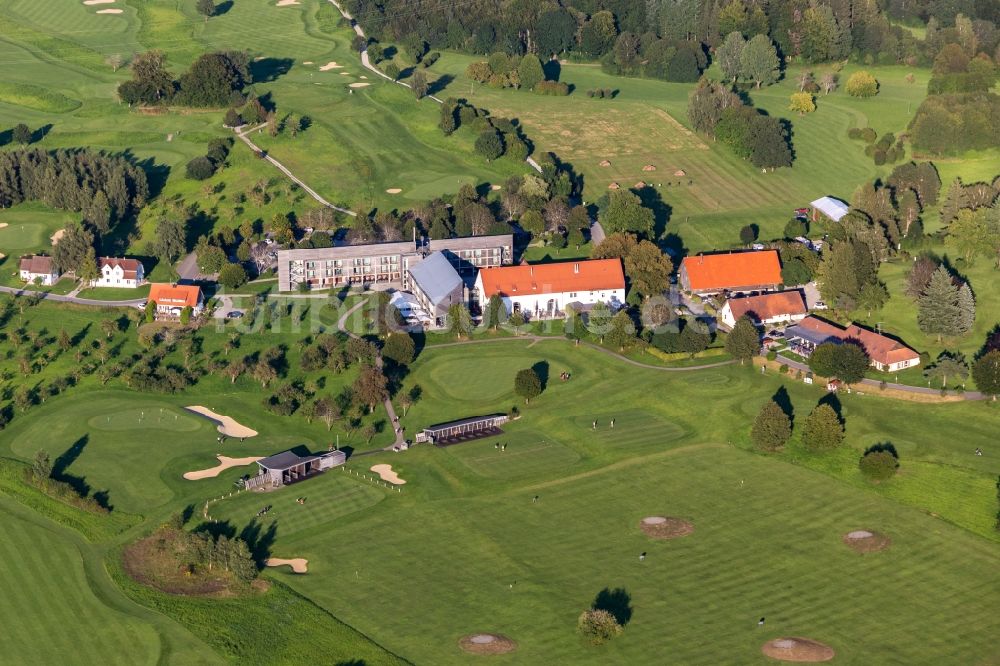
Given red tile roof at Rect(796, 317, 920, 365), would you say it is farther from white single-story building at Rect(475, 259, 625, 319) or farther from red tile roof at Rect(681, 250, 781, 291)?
white single-story building at Rect(475, 259, 625, 319)

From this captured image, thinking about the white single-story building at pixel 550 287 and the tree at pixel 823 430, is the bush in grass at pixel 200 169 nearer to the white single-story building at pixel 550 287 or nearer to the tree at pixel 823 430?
the white single-story building at pixel 550 287

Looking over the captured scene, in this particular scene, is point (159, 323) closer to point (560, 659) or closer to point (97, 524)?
point (97, 524)

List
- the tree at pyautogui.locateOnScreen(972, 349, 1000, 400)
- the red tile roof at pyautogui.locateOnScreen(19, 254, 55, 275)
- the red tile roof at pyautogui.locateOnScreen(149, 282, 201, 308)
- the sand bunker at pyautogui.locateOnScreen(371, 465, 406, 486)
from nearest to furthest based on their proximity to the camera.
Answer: the sand bunker at pyautogui.locateOnScreen(371, 465, 406, 486)
the tree at pyautogui.locateOnScreen(972, 349, 1000, 400)
the red tile roof at pyautogui.locateOnScreen(149, 282, 201, 308)
the red tile roof at pyautogui.locateOnScreen(19, 254, 55, 275)

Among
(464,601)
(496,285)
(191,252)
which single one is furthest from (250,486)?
(191,252)

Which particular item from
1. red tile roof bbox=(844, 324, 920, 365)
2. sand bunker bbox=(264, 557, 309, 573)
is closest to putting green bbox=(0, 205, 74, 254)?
sand bunker bbox=(264, 557, 309, 573)

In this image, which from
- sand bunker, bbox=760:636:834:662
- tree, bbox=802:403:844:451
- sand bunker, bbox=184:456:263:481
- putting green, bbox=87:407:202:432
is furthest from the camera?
putting green, bbox=87:407:202:432

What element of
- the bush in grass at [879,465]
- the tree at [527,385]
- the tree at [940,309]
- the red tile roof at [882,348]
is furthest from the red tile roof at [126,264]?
the tree at [940,309]

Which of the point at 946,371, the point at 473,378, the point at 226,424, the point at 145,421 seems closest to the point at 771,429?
Answer: the point at 946,371
